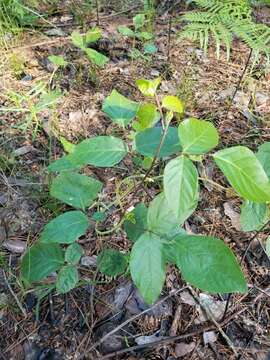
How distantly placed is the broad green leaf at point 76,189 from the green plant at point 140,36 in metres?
1.47

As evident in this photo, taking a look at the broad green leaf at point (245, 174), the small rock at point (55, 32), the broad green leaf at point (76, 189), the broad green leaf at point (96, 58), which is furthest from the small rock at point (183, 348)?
the small rock at point (55, 32)

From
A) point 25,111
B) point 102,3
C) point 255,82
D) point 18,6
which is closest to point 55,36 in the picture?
point 18,6

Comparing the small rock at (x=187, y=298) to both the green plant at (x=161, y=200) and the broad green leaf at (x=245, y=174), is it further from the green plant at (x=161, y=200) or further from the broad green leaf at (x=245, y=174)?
the broad green leaf at (x=245, y=174)

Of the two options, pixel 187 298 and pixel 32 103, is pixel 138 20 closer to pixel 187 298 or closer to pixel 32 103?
pixel 32 103

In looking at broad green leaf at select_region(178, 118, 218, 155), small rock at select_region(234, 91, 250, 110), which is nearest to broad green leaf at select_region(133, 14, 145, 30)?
small rock at select_region(234, 91, 250, 110)

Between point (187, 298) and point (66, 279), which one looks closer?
point (66, 279)

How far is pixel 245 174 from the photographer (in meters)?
0.89

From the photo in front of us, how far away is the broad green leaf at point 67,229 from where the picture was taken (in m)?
1.08

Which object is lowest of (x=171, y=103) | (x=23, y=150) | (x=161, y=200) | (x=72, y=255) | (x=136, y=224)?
(x=23, y=150)

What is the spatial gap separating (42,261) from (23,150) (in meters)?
0.88

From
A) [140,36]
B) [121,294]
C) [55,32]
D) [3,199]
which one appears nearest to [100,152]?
[121,294]

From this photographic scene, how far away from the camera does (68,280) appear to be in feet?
3.95

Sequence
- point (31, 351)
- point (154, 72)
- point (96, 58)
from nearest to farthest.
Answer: point (31, 351) < point (96, 58) < point (154, 72)

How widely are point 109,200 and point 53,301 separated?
1.68 feet
